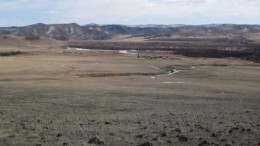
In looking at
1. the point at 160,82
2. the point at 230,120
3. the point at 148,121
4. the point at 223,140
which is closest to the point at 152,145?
the point at 223,140

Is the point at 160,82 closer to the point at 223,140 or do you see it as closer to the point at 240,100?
the point at 240,100

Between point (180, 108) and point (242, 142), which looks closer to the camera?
point (242, 142)

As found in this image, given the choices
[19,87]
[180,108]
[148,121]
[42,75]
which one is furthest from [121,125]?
[42,75]

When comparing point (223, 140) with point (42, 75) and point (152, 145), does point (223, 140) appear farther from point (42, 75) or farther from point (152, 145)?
point (42, 75)

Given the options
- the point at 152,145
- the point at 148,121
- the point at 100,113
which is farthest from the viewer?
the point at 100,113

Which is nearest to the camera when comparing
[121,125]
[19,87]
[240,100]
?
[121,125]

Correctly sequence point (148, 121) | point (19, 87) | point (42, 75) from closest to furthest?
1. point (148, 121)
2. point (19, 87)
3. point (42, 75)

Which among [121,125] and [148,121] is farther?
[148,121]

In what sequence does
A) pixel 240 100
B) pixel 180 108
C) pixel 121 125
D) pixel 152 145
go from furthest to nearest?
1. pixel 240 100
2. pixel 180 108
3. pixel 121 125
4. pixel 152 145
